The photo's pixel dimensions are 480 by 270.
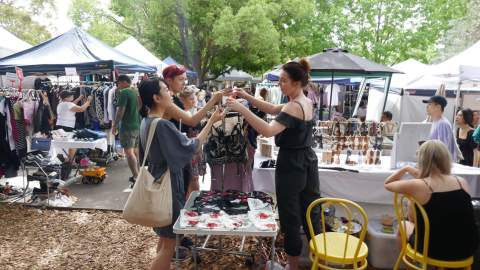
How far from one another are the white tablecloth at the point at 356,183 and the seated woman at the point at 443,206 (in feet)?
3.74

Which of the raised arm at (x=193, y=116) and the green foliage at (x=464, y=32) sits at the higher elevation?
the green foliage at (x=464, y=32)

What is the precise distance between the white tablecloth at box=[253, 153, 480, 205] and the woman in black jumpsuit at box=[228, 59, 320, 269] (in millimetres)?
892

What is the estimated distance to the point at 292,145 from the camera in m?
2.66

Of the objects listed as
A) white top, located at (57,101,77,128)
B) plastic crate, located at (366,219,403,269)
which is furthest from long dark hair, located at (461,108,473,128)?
white top, located at (57,101,77,128)

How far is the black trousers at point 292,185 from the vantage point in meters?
2.67

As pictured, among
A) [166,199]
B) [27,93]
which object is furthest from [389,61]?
[166,199]

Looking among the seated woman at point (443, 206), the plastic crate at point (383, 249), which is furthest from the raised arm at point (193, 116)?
the plastic crate at point (383, 249)

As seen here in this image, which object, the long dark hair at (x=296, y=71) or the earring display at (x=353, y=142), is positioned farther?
the earring display at (x=353, y=142)

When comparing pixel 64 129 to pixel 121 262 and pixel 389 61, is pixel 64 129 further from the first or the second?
pixel 389 61

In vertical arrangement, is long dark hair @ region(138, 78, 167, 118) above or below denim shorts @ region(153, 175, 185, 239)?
above

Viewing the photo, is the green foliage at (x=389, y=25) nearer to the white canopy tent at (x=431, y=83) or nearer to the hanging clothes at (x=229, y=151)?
the white canopy tent at (x=431, y=83)

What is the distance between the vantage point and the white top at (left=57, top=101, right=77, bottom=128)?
20.6ft

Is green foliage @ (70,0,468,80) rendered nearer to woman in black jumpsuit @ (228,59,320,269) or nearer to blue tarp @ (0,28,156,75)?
blue tarp @ (0,28,156,75)

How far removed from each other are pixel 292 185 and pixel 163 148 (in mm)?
993
